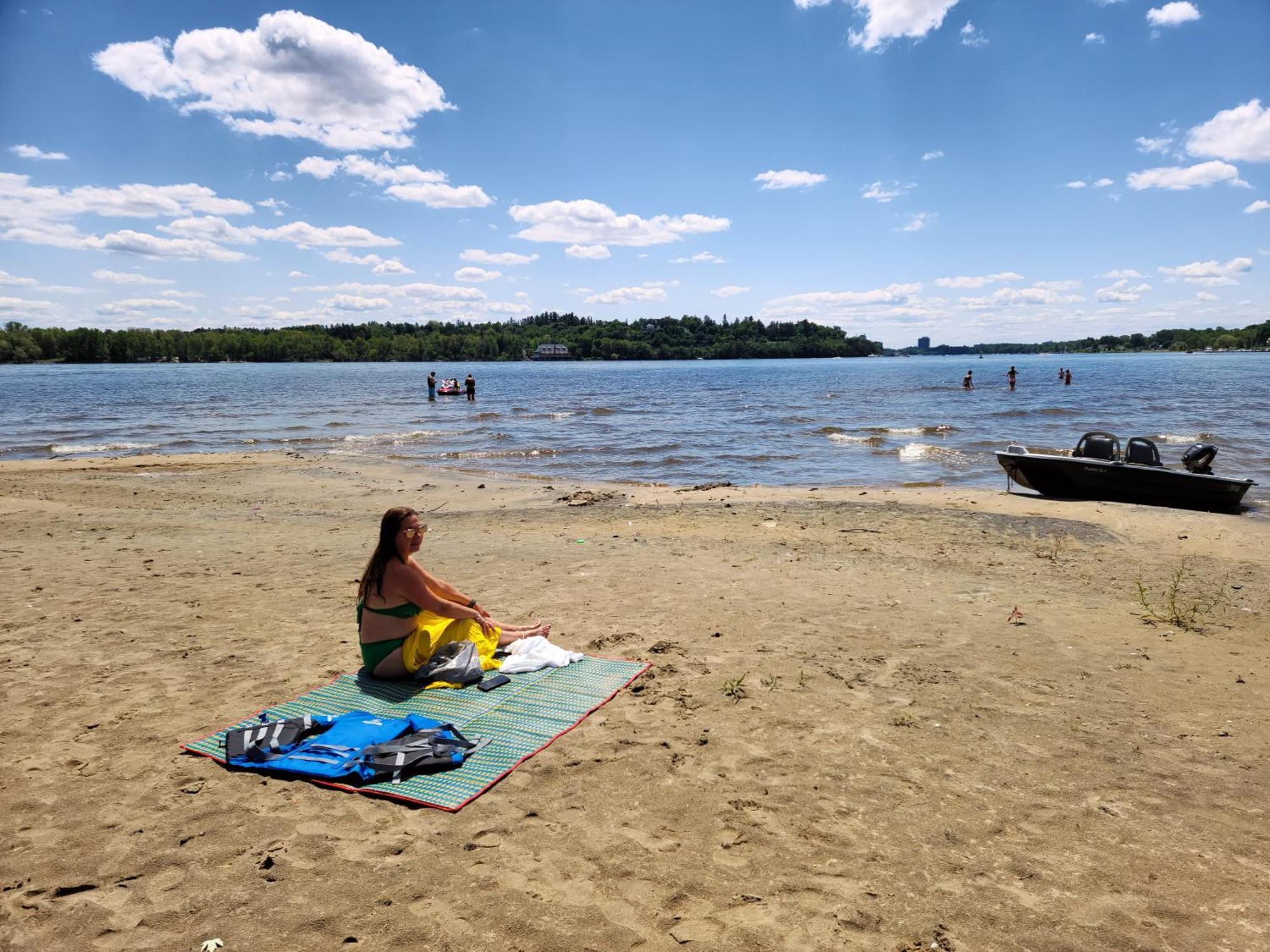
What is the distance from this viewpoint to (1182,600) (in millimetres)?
7816

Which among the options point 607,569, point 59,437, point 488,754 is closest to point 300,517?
point 607,569

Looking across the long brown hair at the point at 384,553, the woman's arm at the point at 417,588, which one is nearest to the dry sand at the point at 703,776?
the long brown hair at the point at 384,553

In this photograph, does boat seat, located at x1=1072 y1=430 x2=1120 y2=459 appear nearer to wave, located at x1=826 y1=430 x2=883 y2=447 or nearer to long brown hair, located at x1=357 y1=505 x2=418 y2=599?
wave, located at x1=826 y1=430 x2=883 y2=447

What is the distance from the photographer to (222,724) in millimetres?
4871

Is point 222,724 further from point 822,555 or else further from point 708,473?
point 708,473

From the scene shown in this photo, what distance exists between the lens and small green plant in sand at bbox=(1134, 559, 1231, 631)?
711cm

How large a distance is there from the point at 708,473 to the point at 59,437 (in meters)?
25.4

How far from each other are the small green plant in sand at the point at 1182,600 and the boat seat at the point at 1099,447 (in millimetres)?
6171

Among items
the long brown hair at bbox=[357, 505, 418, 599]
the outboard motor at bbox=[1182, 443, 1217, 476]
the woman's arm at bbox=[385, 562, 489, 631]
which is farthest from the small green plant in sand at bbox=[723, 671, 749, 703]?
the outboard motor at bbox=[1182, 443, 1217, 476]

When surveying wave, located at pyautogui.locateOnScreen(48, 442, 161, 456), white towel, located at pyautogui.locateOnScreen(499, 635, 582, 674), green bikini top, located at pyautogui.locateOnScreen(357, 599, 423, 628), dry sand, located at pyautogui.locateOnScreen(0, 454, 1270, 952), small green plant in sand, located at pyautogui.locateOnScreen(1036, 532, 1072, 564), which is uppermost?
green bikini top, located at pyautogui.locateOnScreen(357, 599, 423, 628)

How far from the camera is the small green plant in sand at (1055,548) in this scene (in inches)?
385

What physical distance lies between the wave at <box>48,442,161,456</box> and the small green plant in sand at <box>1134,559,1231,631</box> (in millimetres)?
27782

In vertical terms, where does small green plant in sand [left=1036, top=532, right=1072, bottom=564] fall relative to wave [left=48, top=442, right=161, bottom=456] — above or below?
below

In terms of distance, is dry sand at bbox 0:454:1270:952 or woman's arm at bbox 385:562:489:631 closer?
dry sand at bbox 0:454:1270:952
